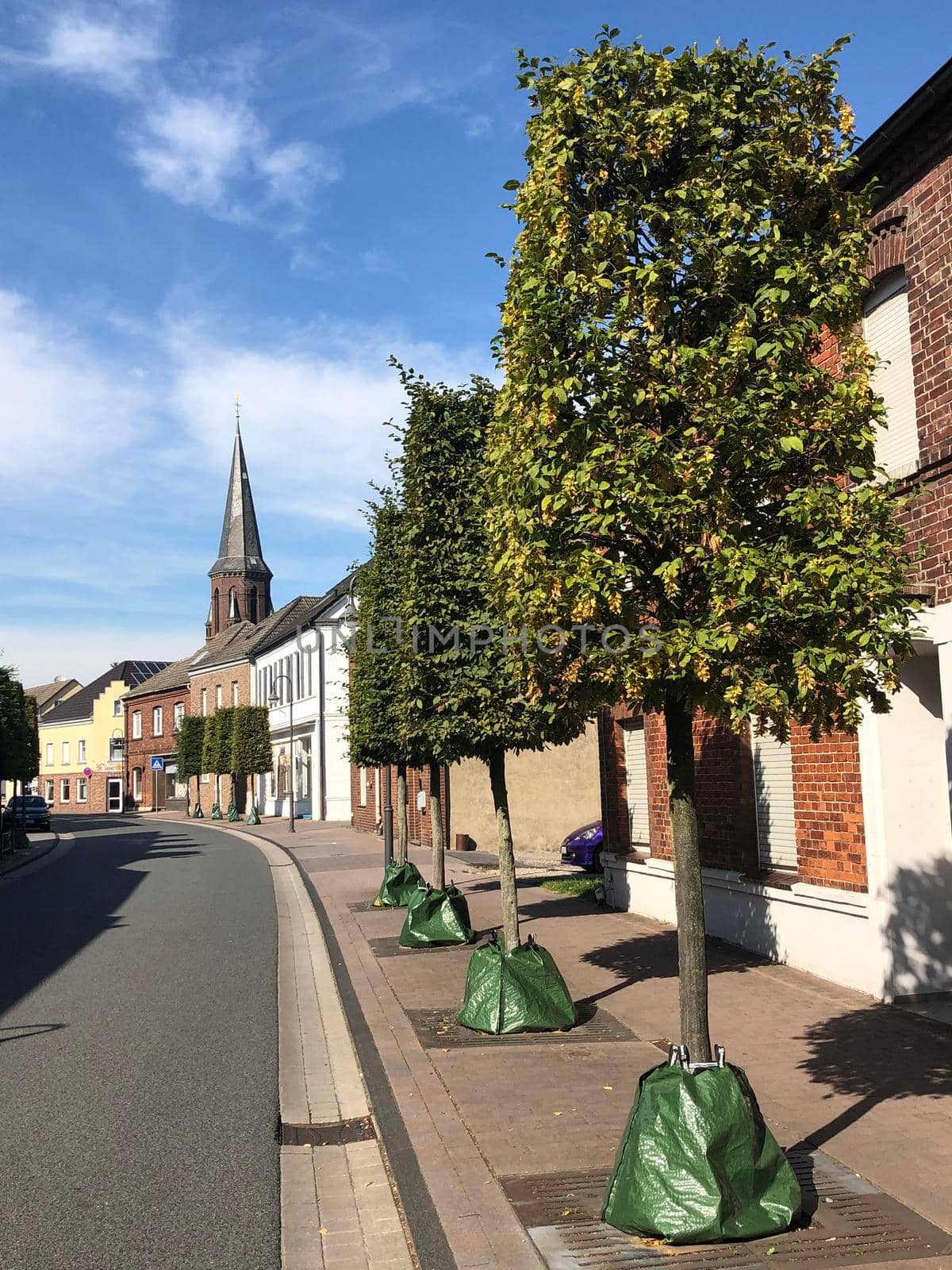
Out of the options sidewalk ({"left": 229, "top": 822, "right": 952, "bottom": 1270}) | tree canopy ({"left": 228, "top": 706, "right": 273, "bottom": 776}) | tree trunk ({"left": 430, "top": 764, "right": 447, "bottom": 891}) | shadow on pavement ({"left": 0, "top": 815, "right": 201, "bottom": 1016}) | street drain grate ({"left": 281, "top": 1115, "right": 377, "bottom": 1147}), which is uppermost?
tree canopy ({"left": 228, "top": 706, "right": 273, "bottom": 776})

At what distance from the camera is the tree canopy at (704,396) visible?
16.0ft

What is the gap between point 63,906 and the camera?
1830 cm

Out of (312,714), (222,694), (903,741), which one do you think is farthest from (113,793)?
(903,741)

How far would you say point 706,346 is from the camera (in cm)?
504

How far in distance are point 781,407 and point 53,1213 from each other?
4.95 metres

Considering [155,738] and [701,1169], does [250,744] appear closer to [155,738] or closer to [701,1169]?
[155,738]

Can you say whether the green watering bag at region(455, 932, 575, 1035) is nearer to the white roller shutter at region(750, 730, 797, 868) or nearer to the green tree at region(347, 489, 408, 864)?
the white roller shutter at region(750, 730, 797, 868)

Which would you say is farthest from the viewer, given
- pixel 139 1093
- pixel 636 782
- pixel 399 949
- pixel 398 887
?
pixel 398 887

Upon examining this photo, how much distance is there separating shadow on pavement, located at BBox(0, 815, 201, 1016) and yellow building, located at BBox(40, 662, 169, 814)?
43.3 meters

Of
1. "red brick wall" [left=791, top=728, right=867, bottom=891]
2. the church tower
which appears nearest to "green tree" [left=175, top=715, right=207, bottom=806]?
the church tower

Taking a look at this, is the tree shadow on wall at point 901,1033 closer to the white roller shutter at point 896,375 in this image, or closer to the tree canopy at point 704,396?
the tree canopy at point 704,396

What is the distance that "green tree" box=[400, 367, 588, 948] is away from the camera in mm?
9906

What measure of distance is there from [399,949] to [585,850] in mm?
8712

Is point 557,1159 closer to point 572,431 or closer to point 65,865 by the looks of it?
point 572,431
